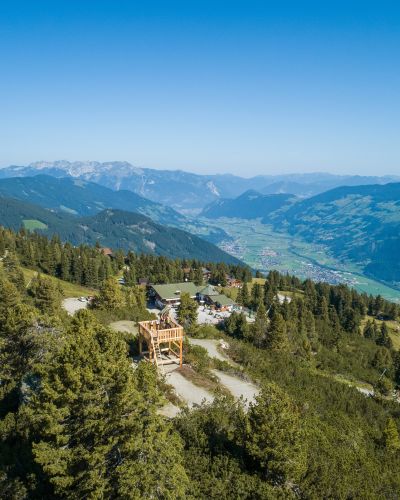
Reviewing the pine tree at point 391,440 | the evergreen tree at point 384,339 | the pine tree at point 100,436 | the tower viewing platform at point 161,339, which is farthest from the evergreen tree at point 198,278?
the pine tree at point 100,436

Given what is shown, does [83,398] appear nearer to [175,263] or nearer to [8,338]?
[8,338]

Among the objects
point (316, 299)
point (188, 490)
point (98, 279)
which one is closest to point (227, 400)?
point (188, 490)

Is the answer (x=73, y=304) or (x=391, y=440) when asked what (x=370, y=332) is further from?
(x=391, y=440)

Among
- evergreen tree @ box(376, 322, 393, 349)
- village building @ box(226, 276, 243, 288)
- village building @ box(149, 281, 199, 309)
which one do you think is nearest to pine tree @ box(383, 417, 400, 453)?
village building @ box(149, 281, 199, 309)

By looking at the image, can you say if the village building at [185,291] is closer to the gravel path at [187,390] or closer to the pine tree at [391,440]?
the gravel path at [187,390]

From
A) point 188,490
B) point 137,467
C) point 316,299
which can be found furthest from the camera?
point 316,299

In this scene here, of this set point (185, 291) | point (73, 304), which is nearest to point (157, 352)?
point (73, 304)

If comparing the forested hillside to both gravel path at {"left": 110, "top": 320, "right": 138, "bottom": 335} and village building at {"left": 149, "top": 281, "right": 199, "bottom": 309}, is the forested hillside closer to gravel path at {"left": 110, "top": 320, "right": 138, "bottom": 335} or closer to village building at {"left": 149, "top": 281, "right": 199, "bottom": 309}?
gravel path at {"left": 110, "top": 320, "right": 138, "bottom": 335}

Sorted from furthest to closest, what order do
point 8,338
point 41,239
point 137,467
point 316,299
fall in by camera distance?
point 41,239 → point 316,299 → point 8,338 → point 137,467

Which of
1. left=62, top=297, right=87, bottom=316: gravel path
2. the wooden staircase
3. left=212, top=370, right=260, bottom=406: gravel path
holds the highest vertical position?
the wooden staircase
